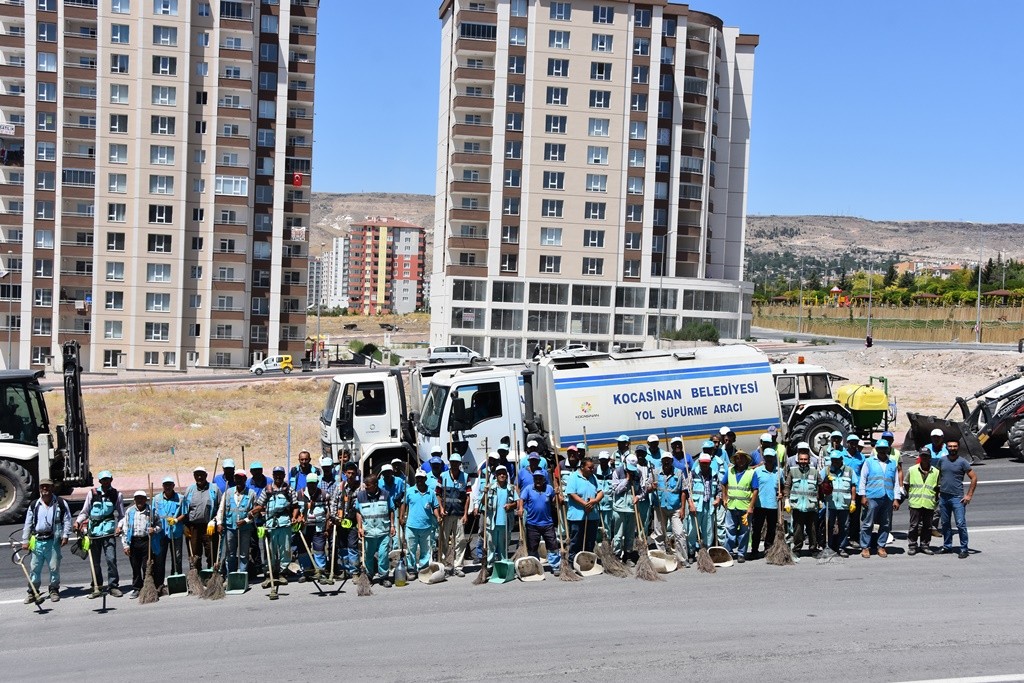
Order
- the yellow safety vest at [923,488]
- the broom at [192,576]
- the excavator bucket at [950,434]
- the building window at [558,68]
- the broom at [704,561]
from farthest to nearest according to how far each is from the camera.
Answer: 1. the building window at [558,68]
2. the excavator bucket at [950,434]
3. the yellow safety vest at [923,488]
4. the broom at [704,561]
5. the broom at [192,576]

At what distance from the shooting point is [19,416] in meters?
20.4

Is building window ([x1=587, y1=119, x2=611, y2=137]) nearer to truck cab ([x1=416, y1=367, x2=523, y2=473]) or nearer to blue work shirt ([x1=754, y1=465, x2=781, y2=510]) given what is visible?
truck cab ([x1=416, y1=367, x2=523, y2=473])

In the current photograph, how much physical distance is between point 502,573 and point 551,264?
67.8m

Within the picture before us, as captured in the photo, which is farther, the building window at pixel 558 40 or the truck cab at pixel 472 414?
the building window at pixel 558 40

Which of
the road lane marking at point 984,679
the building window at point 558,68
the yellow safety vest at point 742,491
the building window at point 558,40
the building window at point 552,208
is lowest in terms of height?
the road lane marking at point 984,679

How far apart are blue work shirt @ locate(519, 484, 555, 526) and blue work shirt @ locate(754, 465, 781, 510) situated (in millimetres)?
3356

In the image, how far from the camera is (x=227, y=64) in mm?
76188

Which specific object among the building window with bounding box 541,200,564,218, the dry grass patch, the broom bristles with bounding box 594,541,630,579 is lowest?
the dry grass patch

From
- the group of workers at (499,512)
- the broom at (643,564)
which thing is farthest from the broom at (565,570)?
the broom at (643,564)

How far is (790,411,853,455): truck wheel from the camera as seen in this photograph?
24.7 m

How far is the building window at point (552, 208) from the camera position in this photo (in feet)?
267

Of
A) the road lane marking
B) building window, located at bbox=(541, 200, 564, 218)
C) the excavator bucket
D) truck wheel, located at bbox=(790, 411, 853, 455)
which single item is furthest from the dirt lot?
building window, located at bbox=(541, 200, 564, 218)

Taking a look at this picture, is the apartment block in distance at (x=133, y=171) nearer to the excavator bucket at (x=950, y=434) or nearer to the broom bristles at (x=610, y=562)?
the excavator bucket at (x=950, y=434)

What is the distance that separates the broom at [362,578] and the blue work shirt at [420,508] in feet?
2.52
